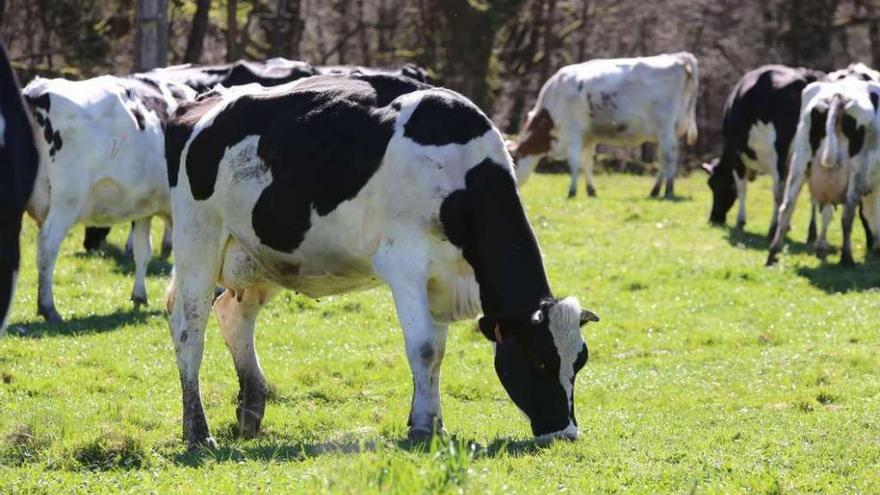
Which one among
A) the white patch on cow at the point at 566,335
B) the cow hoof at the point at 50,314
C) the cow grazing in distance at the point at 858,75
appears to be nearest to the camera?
the white patch on cow at the point at 566,335

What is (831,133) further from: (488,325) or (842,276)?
(488,325)

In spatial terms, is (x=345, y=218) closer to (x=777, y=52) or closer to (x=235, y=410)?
(x=235, y=410)

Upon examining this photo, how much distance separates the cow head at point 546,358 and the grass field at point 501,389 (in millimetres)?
261

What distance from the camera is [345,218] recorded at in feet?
29.2

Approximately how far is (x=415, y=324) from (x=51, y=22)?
24.0 meters

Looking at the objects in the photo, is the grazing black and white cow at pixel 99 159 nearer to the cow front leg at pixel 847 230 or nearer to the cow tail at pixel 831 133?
the cow tail at pixel 831 133

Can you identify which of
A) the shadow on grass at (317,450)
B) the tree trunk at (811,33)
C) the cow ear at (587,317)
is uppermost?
the tree trunk at (811,33)

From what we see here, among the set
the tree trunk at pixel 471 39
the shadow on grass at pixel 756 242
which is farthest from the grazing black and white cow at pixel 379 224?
the tree trunk at pixel 471 39

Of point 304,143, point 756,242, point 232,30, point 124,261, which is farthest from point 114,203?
point 232,30

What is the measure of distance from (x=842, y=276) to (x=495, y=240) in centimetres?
1056

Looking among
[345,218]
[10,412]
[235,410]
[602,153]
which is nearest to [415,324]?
[345,218]

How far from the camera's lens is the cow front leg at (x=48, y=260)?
47.4 feet

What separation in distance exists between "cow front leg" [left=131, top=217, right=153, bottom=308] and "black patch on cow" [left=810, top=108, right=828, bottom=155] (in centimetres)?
870

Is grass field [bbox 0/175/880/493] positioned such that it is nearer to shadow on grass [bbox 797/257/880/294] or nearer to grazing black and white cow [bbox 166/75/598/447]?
shadow on grass [bbox 797/257/880/294]
